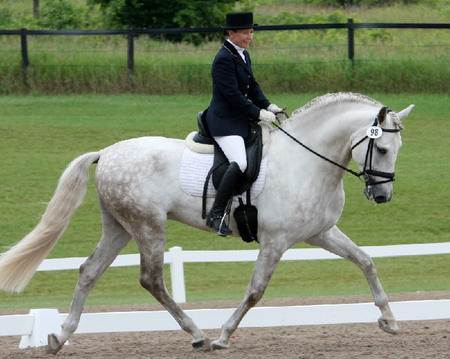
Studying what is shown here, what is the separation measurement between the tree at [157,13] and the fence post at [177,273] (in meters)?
15.1

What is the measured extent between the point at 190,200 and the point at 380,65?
14.0 metres

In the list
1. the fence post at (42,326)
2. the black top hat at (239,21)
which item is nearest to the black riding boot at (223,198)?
the black top hat at (239,21)

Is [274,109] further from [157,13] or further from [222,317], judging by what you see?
[157,13]

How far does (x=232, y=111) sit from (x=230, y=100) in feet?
0.33

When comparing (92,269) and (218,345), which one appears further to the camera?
(92,269)

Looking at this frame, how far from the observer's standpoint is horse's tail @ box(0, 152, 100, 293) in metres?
7.58

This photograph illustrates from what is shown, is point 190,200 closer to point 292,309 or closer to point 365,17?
point 292,309

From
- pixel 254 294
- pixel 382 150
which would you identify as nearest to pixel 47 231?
pixel 254 294

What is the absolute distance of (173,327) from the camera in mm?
7930

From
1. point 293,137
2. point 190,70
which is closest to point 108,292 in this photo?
point 293,137

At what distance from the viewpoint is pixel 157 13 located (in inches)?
981

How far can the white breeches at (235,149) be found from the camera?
7031 mm

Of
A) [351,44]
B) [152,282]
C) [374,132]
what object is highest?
[374,132]

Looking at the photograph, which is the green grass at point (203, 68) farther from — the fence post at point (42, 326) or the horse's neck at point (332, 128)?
the fence post at point (42, 326)
